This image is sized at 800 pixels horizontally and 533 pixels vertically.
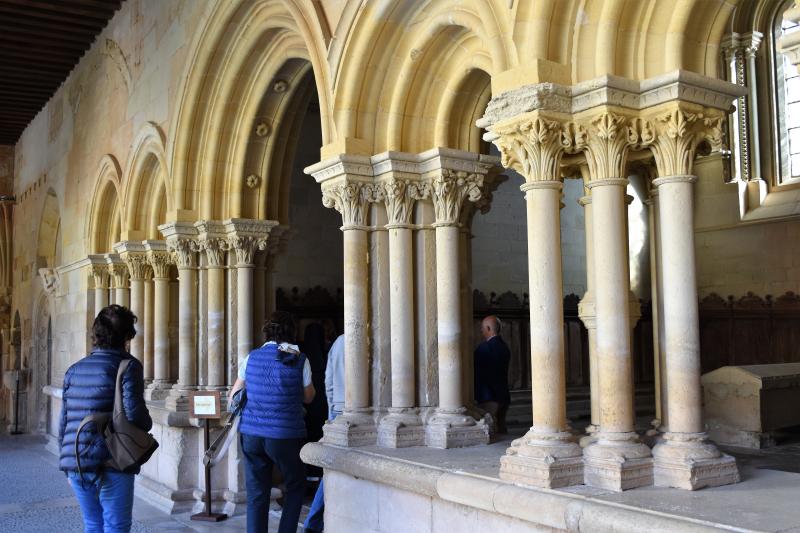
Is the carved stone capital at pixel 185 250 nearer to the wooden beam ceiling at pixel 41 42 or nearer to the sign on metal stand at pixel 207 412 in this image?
the sign on metal stand at pixel 207 412

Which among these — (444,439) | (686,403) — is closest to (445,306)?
(444,439)

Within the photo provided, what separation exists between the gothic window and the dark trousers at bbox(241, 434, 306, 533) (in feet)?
24.5

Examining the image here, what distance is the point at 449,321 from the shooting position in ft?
15.3

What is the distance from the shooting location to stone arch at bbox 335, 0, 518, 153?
15.8ft

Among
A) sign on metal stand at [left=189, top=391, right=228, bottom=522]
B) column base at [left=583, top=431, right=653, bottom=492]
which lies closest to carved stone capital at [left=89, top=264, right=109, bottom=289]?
sign on metal stand at [left=189, top=391, right=228, bottom=522]

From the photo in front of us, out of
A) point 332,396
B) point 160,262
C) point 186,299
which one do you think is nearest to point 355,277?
point 332,396

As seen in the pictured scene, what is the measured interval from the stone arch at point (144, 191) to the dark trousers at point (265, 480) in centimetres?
463

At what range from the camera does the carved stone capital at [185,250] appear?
7.40m

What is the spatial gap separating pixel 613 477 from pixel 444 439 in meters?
1.43

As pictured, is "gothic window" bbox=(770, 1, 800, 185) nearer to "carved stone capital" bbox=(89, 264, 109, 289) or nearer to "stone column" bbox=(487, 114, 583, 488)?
"stone column" bbox=(487, 114, 583, 488)

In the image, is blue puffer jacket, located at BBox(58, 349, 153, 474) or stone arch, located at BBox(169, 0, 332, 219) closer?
blue puffer jacket, located at BBox(58, 349, 153, 474)

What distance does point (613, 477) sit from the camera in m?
3.22

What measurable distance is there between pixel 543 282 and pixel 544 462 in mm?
763

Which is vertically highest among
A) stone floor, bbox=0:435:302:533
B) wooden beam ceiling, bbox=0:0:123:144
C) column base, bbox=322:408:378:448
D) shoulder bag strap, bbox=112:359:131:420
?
wooden beam ceiling, bbox=0:0:123:144
